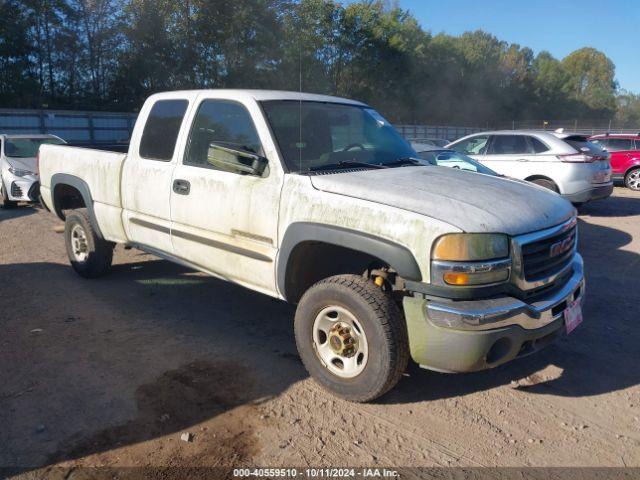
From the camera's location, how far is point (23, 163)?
36.0ft

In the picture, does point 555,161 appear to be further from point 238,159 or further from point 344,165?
point 238,159

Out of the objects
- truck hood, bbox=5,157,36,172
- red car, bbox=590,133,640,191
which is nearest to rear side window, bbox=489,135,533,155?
red car, bbox=590,133,640,191

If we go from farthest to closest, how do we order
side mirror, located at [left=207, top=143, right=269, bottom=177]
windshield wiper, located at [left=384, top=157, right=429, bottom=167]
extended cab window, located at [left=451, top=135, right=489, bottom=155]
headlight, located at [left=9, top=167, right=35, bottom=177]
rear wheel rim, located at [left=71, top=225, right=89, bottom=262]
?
extended cab window, located at [left=451, top=135, right=489, bottom=155] < headlight, located at [left=9, top=167, right=35, bottom=177] < rear wheel rim, located at [left=71, top=225, right=89, bottom=262] < windshield wiper, located at [left=384, top=157, right=429, bottom=167] < side mirror, located at [left=207, top=143, right=269, bottom=177]

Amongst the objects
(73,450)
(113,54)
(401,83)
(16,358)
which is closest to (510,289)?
(73,450)

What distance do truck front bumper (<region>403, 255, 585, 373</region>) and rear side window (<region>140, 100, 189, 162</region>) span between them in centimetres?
262

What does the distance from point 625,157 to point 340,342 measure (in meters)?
15.6

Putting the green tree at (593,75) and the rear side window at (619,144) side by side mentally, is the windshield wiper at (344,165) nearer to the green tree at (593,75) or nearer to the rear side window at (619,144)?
the rear side window at (619,144)

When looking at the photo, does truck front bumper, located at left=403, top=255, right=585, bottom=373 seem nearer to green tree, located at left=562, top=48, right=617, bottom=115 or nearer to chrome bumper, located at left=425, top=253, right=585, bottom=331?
chrome bumper, located at left=425, top=253, right=585, bottom=331

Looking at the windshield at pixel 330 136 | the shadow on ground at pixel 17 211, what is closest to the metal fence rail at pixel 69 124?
the shadow on ground at pixel 17 211

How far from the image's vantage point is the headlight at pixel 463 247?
294 cm

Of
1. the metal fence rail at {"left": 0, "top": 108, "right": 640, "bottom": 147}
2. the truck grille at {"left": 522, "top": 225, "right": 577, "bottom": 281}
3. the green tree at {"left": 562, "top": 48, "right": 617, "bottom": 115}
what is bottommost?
the truck grille at {"left": 522, "top": 225, "right": 577, "bottom": 281}

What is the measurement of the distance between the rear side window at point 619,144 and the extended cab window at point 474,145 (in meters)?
6.79

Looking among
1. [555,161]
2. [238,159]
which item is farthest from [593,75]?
[238,159]

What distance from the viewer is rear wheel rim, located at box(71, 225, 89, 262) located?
5.88 meters
